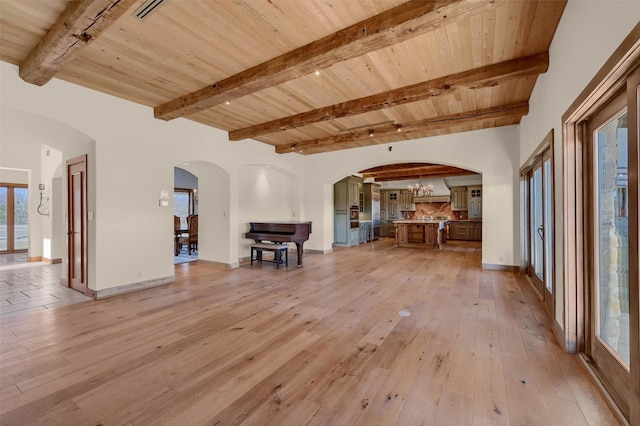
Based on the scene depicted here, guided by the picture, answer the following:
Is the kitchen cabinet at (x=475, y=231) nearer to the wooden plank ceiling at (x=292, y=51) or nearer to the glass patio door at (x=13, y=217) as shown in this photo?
the wooden plank ceiling at (x=292, y=51)

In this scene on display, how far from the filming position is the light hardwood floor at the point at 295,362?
5.71 ft

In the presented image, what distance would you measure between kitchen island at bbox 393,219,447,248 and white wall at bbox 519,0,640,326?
234 inches

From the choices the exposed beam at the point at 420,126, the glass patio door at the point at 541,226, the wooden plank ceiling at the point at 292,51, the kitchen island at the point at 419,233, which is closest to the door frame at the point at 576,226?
the glass patio door at the point at 541,226

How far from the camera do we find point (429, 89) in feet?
12.7

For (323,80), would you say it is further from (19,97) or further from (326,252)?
(326,252)

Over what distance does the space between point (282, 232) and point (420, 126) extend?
149 inches

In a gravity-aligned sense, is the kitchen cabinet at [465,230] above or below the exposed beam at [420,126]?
below

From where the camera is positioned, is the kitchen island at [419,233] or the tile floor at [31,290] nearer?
the tile floor at [31,290]

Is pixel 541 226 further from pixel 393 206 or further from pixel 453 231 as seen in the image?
pixel 393 206

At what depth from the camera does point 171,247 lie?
5.11m

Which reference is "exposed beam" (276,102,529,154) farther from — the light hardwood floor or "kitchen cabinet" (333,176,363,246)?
the light hardwood floor

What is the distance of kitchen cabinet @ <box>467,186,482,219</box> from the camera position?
1157cm

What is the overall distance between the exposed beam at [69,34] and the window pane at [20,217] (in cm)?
758

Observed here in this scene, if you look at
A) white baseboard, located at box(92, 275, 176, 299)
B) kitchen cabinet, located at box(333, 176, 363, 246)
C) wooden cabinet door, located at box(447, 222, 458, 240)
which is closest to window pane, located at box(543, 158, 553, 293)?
white baseboard, located at box(92, 275, 176, 299)
